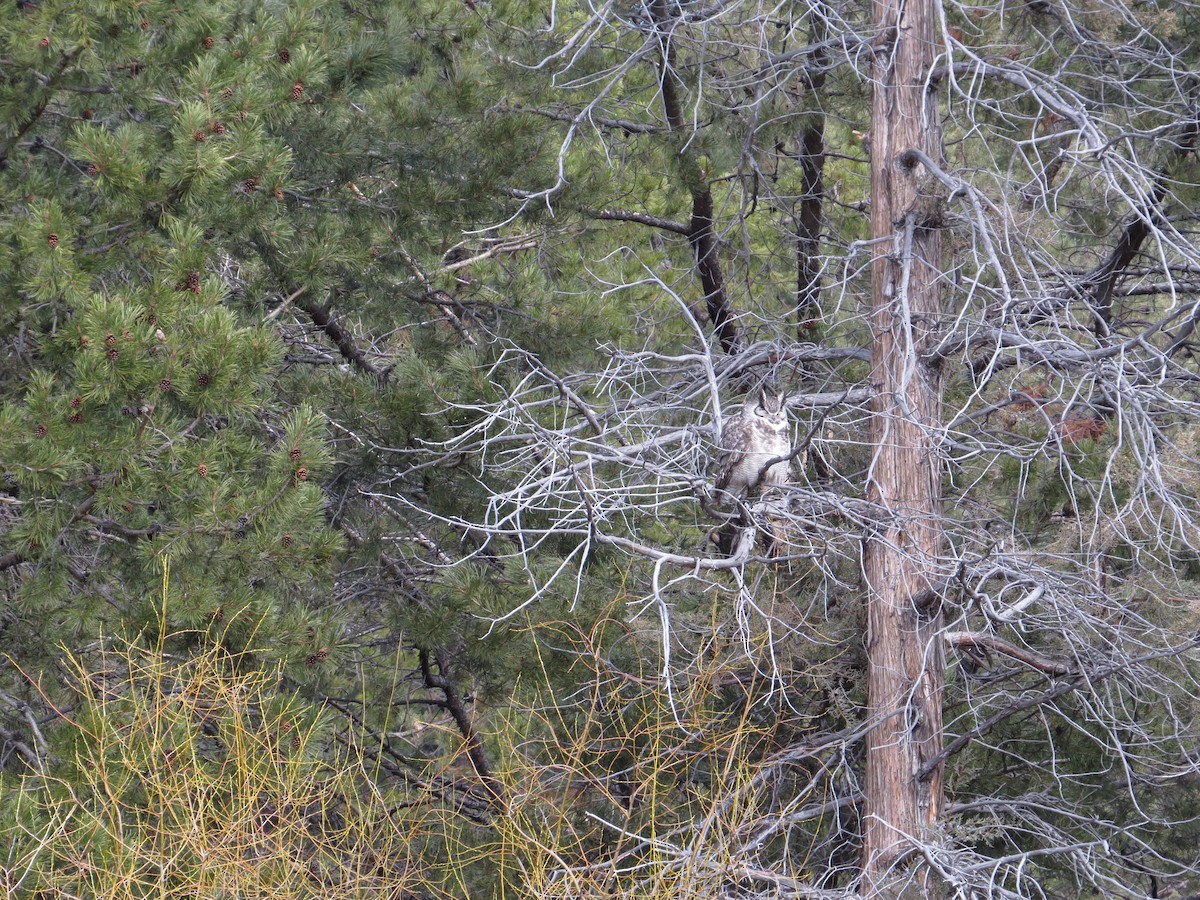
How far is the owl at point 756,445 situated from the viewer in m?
4.43

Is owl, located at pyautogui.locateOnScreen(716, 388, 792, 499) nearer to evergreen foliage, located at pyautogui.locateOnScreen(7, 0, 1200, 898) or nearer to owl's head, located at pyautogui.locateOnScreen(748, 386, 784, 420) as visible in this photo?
owl's head, located at pyautogui.locateOnScreen(748, 386, 784, 420)

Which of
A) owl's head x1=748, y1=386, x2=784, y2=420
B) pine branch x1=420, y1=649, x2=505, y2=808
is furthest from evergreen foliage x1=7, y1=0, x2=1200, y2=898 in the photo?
owl's head x1=748, y1=386, x2=784, y2=420

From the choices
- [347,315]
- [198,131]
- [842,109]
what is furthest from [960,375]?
[198,131]

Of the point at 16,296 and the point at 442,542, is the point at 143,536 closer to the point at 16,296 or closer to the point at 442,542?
the point at 16,296

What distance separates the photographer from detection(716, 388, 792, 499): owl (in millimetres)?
4430

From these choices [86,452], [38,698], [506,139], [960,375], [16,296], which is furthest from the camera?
[960,375]

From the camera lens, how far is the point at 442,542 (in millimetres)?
6176

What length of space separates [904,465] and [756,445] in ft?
A: 2.01

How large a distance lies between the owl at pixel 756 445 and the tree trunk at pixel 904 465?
402mm

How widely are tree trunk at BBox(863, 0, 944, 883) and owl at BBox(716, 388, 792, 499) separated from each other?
15.8 inches

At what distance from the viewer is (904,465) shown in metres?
4.59

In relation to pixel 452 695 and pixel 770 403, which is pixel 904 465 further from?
pixel 452 695

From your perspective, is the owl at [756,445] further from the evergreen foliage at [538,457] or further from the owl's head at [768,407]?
the evergreen foliage at [538,457]

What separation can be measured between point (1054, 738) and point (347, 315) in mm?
4318
